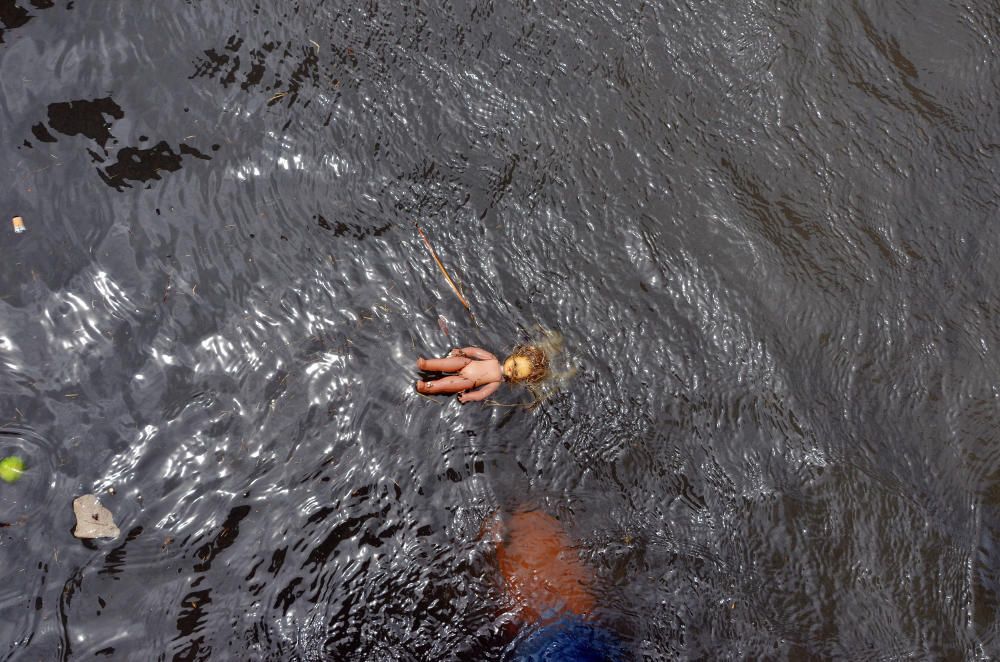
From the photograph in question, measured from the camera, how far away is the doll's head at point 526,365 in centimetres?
317

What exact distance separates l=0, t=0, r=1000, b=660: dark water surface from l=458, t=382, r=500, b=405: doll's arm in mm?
68

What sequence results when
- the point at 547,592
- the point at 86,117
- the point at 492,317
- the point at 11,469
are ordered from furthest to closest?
the point at 492,317, the point at 86,117, the point at 547,592, the point at 11,469

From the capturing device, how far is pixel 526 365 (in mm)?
3188

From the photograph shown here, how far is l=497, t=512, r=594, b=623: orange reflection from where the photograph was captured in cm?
305

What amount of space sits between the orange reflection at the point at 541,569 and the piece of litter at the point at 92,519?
1641 mm

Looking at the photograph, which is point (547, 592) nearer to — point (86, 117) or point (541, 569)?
point (541, 569)

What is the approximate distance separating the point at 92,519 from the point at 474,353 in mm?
1736

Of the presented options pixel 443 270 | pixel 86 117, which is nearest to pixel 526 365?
pixel 443 270

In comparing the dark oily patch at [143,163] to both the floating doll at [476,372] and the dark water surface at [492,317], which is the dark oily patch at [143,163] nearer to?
the dark water surface at [492,317]

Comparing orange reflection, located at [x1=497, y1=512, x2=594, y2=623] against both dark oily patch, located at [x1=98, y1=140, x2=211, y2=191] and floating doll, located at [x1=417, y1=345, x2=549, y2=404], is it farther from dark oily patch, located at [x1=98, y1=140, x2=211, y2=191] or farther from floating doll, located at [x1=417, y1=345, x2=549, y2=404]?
dark oily patch, located at [x1=98, y1=140, x2=211, y2=191]

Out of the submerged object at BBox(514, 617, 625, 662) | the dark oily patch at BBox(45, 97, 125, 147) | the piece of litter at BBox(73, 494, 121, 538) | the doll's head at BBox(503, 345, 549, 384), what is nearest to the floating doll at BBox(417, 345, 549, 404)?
the doll's head at BBox(503, 345, 549, 384)

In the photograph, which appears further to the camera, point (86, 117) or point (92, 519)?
point (86, 117)

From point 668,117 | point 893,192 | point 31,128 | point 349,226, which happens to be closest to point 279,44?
point 349,226

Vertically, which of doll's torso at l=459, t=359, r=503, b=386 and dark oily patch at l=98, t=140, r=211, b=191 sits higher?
dark oily patch at l=98, t=140, r=211, b=191
